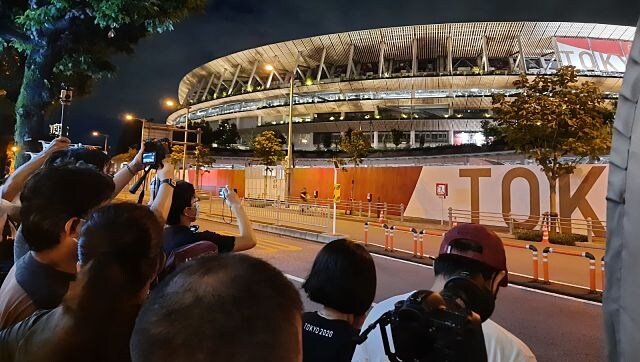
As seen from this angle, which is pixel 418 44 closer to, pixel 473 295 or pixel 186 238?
pixel 186 238

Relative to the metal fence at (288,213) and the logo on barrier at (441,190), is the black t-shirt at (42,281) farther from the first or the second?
the logo on barrier at (441,190)

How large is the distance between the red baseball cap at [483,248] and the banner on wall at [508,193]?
54.1 feet

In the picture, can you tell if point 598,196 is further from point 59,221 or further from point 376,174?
point 59,221

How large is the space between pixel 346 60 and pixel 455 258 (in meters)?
71.5

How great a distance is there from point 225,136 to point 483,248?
68.0 m

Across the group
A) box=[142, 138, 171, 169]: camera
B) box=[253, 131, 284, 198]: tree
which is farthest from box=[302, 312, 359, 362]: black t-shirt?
box=[253, 131, 284, 198]: tree

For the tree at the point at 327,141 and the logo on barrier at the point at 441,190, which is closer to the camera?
the logo on barrier at the point at 441,190

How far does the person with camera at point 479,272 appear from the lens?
1596mm

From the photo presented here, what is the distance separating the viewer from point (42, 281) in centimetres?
190

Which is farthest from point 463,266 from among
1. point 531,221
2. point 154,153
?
point 531,221

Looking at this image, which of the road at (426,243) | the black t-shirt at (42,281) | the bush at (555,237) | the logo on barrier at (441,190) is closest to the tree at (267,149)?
the road at (426,243)

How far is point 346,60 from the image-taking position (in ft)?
230

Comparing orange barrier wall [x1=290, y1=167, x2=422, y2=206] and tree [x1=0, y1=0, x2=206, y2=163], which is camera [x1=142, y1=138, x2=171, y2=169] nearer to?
tree [x1=0, y1=0, x2=206, y2=163]

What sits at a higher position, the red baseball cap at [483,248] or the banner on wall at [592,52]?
the banner on wall at [592,52]
